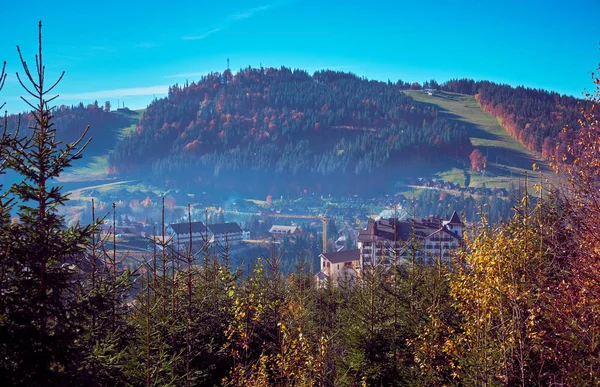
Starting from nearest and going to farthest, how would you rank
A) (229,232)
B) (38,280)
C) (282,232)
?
1. (38,280)
2. (229,232)
3. (282,232)

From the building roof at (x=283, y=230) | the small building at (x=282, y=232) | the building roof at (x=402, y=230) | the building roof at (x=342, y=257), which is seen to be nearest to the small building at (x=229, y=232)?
the small building at (x=282, y=232)

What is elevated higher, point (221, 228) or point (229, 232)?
point (221, 228)

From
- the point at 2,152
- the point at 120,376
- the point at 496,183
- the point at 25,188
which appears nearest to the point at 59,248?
the point at 25,188

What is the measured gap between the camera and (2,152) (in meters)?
8.20

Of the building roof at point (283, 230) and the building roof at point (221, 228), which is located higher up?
the building roof at point (221, 228)

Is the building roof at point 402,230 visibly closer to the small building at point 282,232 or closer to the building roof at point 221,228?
the building roof at point 221,228

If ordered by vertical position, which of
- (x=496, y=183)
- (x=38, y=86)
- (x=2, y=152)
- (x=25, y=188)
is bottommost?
(x=496, y=183)

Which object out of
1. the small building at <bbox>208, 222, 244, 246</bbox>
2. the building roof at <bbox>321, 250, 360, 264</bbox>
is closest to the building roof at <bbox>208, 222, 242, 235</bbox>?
the small building at <bbox>208, 222, 244, 246</bbox>

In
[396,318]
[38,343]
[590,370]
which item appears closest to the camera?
[38,343]

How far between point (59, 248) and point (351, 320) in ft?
36.3

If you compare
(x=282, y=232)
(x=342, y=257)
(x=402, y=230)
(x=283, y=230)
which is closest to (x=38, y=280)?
(x=342, y=257)

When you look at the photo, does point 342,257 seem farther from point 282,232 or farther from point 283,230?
point 283,230

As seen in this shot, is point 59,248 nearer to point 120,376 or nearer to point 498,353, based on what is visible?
point 120,376

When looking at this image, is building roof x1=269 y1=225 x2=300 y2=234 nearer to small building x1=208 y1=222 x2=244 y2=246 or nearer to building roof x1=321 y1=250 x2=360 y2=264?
small building x1=208 y1=222 x2=244 y2=246
